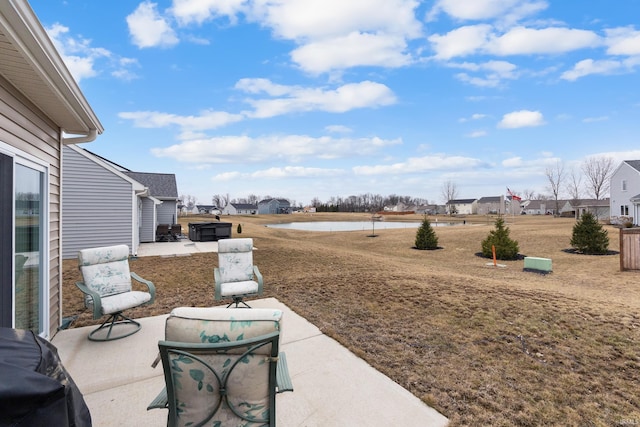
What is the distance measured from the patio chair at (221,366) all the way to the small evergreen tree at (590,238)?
57.2 feet

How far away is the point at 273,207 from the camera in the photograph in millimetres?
84188

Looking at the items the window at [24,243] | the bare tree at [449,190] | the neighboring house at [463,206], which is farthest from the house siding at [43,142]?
the neighboring house at [463,206]

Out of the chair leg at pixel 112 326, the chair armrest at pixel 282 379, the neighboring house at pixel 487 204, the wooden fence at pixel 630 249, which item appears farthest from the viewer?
the neighboring house at pixel 487 204

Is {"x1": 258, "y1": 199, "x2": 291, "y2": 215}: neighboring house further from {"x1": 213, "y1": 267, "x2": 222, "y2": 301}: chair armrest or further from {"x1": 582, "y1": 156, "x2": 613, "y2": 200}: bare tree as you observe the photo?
{"x1": 213, "y1": 267, "x2": 222, "y2": 301}: chair armrest

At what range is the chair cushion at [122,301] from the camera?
165 inches

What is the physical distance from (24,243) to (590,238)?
18.8m

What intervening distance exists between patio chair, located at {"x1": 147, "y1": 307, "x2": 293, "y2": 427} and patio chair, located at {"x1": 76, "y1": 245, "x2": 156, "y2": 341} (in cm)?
310

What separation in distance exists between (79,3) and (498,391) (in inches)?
353

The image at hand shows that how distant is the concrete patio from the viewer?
8.29ft

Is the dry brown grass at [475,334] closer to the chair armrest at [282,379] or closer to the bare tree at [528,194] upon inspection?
the chair armrest at [282,379]

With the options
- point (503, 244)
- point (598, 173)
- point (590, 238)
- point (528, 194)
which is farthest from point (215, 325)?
point (528, 194)

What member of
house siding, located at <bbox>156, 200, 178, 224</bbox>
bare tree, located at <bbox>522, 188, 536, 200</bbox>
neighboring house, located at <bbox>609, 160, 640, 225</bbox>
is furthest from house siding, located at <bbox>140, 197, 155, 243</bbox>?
bare tree, located at <bbox>522, 188, 536, 200</bbox>

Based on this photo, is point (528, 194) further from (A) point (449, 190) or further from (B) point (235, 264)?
(B) point (235, 264)

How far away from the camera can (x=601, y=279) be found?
30.8ft
